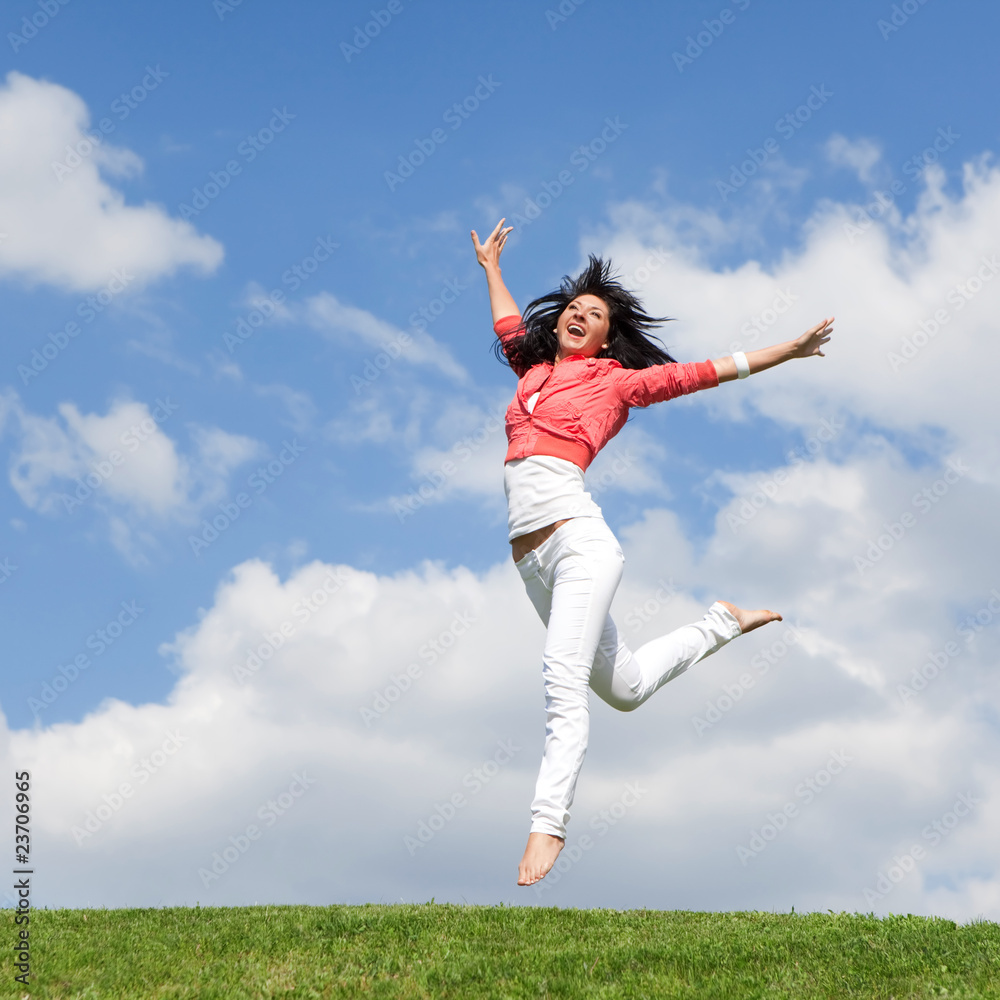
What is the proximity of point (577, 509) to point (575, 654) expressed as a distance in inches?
37.9

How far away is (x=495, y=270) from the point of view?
27.3 ft

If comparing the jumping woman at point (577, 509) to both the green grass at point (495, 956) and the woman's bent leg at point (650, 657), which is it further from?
the green grass at point (495, 956)

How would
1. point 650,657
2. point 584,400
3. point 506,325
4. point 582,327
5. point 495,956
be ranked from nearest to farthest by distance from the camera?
point 495,956 → point 584,400 → point 650,657 → point 582,327 → point 506,325

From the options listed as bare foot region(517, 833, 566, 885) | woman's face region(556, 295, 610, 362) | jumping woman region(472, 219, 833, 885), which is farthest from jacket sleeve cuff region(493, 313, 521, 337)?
bare foot region(517, 833, 566, 885)

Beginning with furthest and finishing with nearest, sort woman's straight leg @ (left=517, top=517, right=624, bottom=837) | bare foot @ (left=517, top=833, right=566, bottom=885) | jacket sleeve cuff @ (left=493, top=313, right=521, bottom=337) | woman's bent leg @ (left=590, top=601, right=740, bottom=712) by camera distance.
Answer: jacket sleeve cuff @ (left=493, top=313, right=521, bottom=337) < woman's bent leg @ (left=590, top=601, right=740, bottom=712) < woman's straight leg @ (left=517, top=517, right=624, bottom=837) < bare foot @ (left=517, top=833, right=566, bottom=885)

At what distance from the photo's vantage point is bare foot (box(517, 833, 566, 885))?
5.50 metres

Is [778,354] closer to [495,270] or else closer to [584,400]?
[584,400]

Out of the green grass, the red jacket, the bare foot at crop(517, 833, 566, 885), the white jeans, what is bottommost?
the green grass

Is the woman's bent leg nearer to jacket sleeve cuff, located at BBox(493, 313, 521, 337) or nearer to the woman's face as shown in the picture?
the woman's face

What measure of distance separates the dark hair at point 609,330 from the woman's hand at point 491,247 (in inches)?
25.4

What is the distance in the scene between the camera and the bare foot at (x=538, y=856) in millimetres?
5496

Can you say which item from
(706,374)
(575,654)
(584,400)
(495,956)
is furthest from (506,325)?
(495,956)

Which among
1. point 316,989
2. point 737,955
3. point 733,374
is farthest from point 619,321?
point 316,989

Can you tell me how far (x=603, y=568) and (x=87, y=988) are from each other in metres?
4.14
